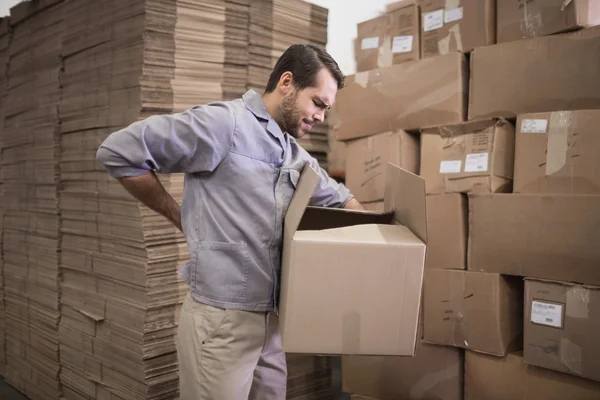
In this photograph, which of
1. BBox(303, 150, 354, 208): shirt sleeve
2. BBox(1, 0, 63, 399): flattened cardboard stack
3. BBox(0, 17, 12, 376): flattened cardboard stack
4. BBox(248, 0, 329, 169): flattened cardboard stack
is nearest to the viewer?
BBox(303, 150, 354, 208): shirt sleeve

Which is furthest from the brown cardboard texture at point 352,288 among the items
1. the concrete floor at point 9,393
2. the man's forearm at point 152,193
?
the concrete floor at point 9,393

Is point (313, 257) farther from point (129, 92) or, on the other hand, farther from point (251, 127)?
point (129, 92)

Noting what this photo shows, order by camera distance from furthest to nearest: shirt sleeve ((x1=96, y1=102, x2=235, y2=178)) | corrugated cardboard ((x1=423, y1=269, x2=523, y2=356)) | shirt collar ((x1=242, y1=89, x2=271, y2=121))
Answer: corrugated cardboard ((x1=423, y1=269, x2=523, y2=356)) → shirt collar ((x1=242, y1=89, x2=271, y2=121)) → shirt sleeve ((x1=96, y1=102, x2=235, y2=178))

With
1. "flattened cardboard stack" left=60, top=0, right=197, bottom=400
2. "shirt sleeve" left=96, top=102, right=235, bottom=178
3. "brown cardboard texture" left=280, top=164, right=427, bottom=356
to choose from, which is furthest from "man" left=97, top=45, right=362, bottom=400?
"flattened cardboard stack" left=60, top=0, right=197, bottom=400

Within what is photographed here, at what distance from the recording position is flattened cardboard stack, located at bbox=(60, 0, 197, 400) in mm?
2051

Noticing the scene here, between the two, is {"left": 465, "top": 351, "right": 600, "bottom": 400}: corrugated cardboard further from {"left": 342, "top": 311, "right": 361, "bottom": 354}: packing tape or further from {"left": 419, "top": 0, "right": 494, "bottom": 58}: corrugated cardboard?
{"left": 419, "top": 0, "right": 494, "bottom": 58}: corrugated cardboard

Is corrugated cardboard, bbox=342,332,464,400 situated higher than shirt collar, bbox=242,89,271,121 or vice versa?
shirt collar, bbox=242,89,271,121

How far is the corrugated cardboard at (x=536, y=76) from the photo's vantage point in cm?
176

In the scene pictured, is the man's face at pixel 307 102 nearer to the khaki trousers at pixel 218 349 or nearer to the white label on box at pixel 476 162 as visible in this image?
the khaki trousers at pixel 218 349

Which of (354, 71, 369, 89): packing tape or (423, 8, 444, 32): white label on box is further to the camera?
(354, 71, 369, 89): packing tape

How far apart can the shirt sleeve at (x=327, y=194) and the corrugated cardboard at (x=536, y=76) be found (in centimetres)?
66

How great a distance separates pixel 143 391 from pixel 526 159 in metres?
1.73

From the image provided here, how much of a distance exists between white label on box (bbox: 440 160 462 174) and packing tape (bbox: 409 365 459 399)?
2.62 ft

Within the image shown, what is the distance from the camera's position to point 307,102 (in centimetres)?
147
